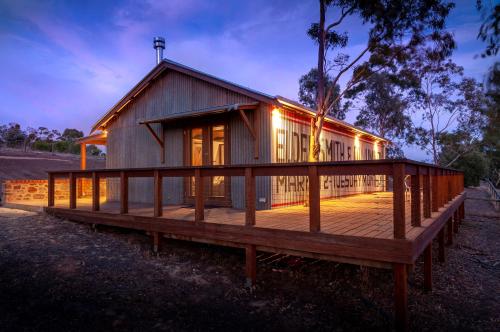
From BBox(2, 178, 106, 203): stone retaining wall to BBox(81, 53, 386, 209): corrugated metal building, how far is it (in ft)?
7.30

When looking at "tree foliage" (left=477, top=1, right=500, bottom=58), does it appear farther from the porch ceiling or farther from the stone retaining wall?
the stone retaining wall

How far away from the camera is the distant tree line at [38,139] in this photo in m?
37.9

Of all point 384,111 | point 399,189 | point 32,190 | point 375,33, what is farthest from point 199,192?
point 384,111

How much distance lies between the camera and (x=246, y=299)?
14.6 ft

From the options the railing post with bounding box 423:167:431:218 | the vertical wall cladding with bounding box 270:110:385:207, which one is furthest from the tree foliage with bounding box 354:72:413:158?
the railing post with bounding box 423:167:431:218

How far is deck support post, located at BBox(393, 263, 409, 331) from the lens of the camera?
11.7ft

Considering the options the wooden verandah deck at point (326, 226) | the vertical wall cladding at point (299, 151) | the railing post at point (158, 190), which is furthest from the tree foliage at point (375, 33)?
the railing post at point (158, 190)

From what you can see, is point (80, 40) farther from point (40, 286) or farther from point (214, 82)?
point (40, 286)

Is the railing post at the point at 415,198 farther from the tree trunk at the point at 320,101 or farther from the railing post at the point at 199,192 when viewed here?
the tree trunk at the point at 320,101

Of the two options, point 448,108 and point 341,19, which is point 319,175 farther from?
point 448,108

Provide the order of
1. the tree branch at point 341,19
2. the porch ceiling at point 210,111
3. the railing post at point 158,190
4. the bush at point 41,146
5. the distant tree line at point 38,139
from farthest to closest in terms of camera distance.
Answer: the bush at point 41,146 → the distant tree line at point 38,139 → the tree branch at point 341,19 → the porch ceiling at point 210,111 → the railing post at point 158,190

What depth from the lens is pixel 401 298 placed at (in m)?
3.59

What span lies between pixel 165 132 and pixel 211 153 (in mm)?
1852

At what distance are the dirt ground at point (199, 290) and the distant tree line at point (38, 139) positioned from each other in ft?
113
